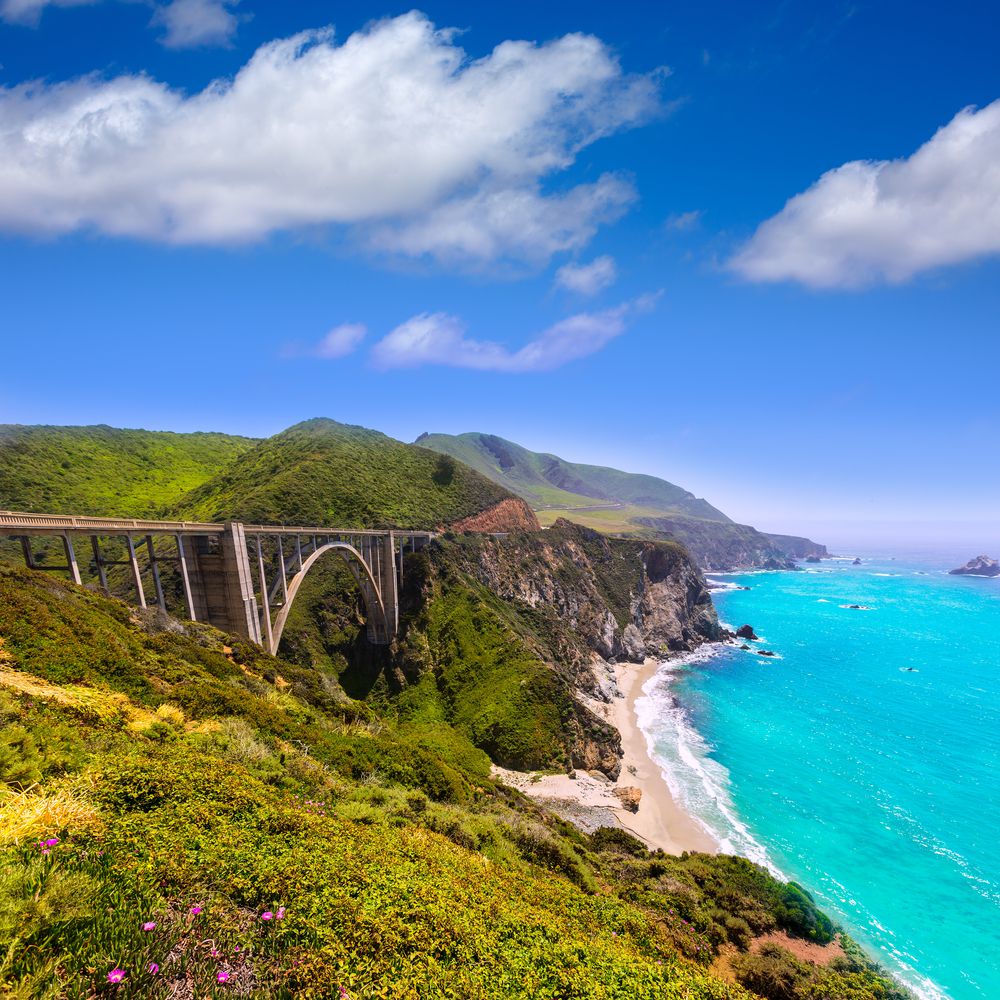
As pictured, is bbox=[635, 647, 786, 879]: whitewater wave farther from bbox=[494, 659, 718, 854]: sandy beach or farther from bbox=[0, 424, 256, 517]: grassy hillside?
bbox=[0, 424, 256, 517]: grassy hillside

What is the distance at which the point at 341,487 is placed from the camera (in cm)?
7256

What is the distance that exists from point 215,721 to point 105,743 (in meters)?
5.86

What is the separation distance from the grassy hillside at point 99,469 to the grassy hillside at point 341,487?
850cm

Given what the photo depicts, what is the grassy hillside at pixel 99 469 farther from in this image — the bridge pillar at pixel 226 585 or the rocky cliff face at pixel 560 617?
the rocky cliff face at pixel 560 617

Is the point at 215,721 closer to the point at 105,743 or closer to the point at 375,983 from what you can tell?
the point at 105,743

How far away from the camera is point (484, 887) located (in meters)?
9.79

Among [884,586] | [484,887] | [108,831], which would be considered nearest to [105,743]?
[108,831]

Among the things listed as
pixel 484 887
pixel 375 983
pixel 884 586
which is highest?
pixel 375 983

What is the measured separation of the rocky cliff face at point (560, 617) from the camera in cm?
4422

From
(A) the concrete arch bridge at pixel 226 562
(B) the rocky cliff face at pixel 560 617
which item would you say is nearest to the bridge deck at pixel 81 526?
(A) the concrete arch bridge at pixel 226 562

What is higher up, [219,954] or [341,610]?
[219,954]

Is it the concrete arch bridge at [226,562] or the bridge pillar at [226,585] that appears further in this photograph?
the bridge pillar at [226,585]

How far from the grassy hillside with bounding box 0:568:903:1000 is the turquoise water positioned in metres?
15.2

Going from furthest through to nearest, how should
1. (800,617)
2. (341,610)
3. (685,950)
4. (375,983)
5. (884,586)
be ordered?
(884,586), (800,617), (341,610), (685,950), (375,983)
